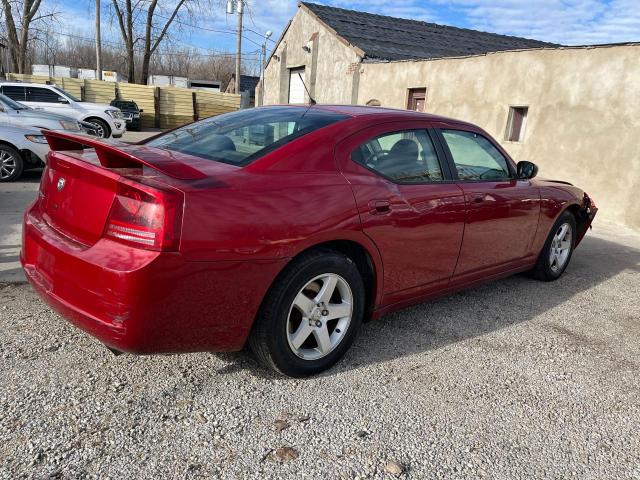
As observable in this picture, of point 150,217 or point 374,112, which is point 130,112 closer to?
point 374,112

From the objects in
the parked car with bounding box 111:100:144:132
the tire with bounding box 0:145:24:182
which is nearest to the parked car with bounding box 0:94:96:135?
the tire with bounding box 0:145:24:182

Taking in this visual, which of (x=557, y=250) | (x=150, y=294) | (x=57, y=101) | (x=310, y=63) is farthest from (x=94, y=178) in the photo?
(x=310, y=63)

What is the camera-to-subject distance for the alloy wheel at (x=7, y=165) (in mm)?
8469

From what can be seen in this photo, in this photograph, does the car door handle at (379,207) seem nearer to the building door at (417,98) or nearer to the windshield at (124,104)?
the building door at (417,98)

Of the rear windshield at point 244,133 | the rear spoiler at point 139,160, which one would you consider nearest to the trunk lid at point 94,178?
the rear spoiler at point 139,160

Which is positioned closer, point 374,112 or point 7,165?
point 374,112

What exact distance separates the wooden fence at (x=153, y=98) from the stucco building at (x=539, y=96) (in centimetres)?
1482

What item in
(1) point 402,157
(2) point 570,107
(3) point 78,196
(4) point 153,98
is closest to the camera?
(3) point 78,196

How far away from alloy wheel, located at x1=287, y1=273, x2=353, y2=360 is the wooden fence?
2643 cm

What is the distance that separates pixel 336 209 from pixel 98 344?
1658mm

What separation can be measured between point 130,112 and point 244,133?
24.1 m

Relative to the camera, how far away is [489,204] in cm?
382

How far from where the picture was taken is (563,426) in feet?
8.73

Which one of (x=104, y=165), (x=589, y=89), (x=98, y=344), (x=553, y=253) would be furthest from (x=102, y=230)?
(x=589, y=89)
